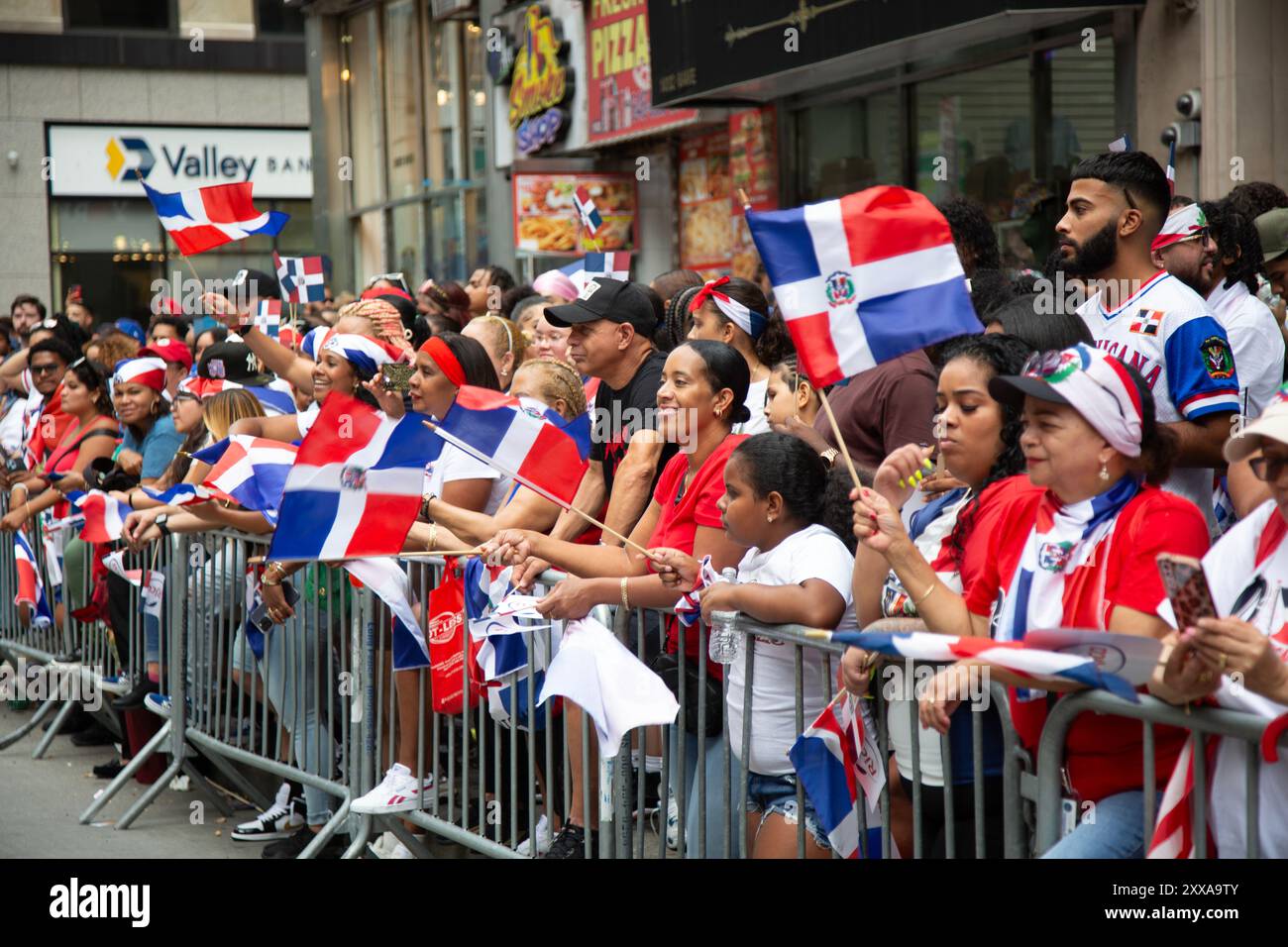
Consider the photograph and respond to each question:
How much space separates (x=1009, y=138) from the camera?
12.0 m

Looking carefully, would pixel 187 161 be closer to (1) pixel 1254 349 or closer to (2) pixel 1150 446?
(1) pixel 1254 349

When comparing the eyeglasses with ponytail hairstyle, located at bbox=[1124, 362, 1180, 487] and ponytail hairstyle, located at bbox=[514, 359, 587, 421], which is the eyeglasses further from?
ponytail hairstyle, located at bbox=[514, 359, 587, 421]

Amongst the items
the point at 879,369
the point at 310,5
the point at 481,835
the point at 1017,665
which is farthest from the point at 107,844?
the point at 310,5

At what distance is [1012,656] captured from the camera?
135 inches

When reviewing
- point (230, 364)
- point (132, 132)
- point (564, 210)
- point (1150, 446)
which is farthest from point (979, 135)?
point (132, 132)

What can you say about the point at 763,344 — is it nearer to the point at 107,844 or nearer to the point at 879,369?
the point at 879,369

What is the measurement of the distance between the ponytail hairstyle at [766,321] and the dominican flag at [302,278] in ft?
15.6

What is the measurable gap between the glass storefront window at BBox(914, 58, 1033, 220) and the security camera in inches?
82.2

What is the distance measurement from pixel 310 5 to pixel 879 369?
23.1 m

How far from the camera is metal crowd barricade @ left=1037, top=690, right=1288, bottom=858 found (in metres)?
3.18

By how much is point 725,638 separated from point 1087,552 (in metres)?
1.37

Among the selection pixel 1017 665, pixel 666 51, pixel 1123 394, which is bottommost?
pixel 1017 665

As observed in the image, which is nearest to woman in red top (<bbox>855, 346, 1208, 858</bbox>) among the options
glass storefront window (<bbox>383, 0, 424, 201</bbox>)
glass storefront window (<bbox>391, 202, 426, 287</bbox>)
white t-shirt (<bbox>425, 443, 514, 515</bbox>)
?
white t-shirt (<bbox>425, 443, 514, 515</bbox>)

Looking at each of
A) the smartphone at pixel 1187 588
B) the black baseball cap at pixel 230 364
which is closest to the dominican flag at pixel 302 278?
the black baseball cap at pixel 230 364
